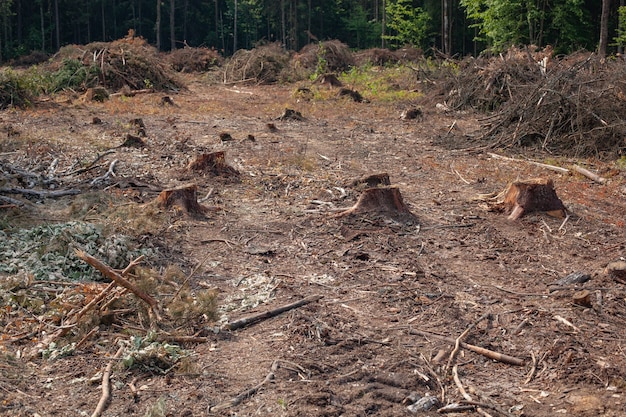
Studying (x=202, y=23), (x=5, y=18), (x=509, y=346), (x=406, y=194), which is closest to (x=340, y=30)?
(x=202, y=23)

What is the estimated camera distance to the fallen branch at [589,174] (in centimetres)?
913

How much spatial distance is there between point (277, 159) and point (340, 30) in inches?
1604

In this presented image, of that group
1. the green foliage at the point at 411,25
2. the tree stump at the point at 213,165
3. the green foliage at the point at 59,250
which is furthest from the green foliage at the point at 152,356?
the green foliage at the point at 411,25

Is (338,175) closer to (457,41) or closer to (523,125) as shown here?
(523,125)

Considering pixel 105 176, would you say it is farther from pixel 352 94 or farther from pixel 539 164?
pixel 352 94

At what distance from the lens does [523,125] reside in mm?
11703

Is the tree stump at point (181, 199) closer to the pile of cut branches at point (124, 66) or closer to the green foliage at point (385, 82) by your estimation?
the green foliage at point (385, 82)

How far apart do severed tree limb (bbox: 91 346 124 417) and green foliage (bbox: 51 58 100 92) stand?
17.2 m

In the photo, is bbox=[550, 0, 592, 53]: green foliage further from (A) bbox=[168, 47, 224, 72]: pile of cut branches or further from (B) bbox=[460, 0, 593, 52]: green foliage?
(A) bbox=[168, 47, 224, 72]: pile of cut branches

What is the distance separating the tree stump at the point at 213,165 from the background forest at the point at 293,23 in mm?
20248

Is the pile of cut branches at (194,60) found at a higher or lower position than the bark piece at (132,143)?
higher

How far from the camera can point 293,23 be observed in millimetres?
45844

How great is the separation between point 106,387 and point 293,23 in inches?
1751

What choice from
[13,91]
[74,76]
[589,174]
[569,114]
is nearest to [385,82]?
[74,76]
